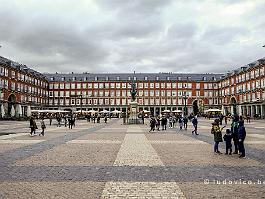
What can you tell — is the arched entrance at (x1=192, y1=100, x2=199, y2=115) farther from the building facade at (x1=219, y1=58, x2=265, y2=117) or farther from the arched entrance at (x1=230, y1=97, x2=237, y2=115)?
the arched entrance at (x1=230, y1=97, x2=237, y2=115)

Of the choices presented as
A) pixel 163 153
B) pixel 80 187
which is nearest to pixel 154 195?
pixel 80 187

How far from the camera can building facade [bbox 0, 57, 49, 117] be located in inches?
2970

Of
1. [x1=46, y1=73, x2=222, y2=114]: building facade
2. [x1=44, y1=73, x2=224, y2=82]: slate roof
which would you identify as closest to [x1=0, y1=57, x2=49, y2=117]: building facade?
[x1=46, y1=73, x2=222, y2=114]: building facade

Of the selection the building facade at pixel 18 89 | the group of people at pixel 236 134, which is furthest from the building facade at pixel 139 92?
the group of people at pixel 236 134

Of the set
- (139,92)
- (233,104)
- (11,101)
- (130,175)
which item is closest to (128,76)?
(139,92)

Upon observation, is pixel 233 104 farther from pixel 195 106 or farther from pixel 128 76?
pixel 128 76

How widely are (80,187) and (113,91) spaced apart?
366ft

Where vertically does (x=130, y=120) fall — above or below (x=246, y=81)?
below

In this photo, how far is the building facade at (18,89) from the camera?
247ft

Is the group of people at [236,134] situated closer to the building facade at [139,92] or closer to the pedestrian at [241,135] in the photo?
the pedestrian at [241,135]

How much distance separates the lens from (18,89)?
85125 millimetres

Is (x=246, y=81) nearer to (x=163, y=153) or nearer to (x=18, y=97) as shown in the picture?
(x=18, y=97)

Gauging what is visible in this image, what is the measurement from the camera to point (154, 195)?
665 centimetres

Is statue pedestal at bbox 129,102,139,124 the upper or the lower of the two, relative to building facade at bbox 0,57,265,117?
lower
